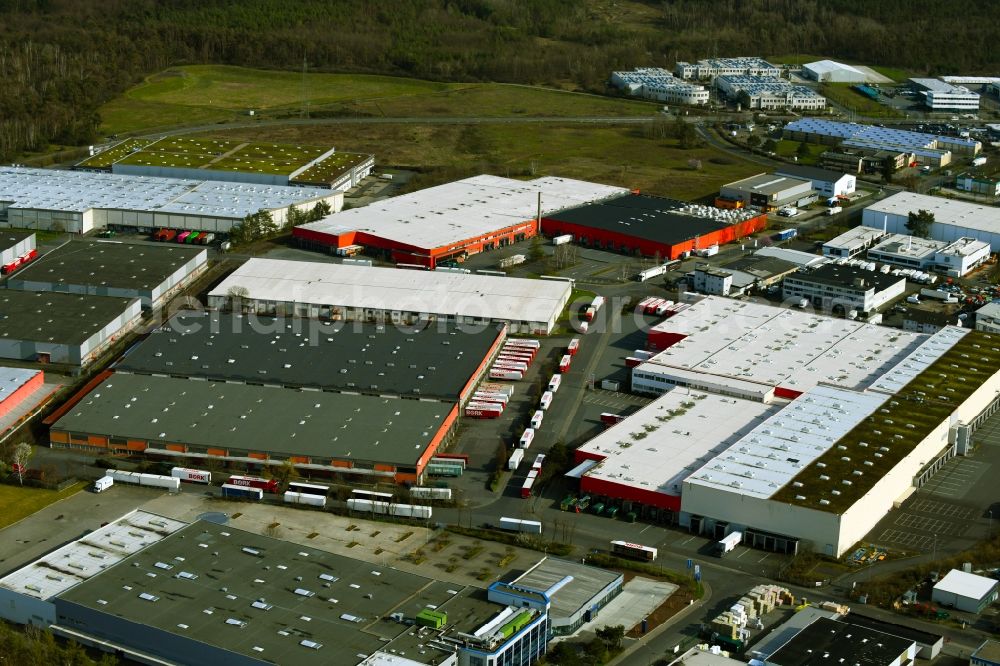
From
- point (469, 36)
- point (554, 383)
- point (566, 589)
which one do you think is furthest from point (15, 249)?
point (469, 36)

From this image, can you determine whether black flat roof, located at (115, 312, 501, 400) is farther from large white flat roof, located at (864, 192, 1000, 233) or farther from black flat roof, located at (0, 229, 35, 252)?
large white flat roof, located at (864, 192, 1000, 233)

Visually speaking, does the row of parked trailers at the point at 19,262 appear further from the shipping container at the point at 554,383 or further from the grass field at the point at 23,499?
the shipping container at the point at 554,383

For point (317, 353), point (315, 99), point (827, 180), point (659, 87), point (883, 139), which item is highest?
point (659, 87)

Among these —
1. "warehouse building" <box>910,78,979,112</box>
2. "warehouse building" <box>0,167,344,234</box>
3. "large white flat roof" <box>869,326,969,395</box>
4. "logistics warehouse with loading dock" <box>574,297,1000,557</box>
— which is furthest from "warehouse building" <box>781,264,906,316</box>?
"warehouse building" <box>910,78,979,112</box>

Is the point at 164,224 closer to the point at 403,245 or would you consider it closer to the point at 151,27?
the point at 403,245

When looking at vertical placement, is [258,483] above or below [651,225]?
below

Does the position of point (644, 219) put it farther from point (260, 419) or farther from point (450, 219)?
point (260, 419)

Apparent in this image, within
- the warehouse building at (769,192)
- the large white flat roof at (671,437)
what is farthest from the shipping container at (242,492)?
the warehouse building at (769,192)
